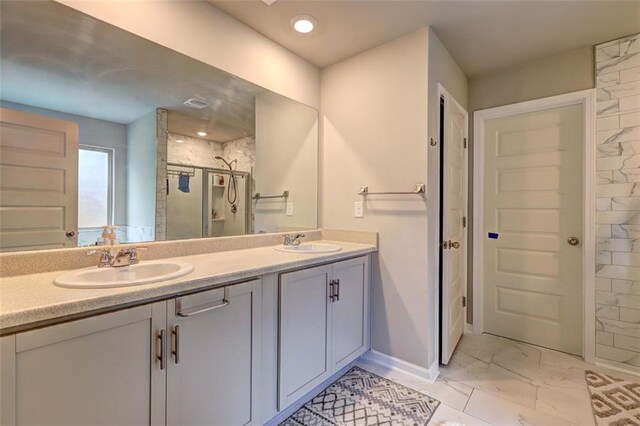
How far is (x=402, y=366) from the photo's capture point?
2.09 metres

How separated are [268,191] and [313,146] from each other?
1.99ft

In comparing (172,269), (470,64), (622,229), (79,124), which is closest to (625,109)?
(622,229)

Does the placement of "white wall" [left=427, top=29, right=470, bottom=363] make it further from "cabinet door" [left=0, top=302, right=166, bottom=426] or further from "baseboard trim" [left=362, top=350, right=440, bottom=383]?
"cabinet door" [left=0, top=302, right=166, bottom=426]

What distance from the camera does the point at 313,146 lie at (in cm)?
256

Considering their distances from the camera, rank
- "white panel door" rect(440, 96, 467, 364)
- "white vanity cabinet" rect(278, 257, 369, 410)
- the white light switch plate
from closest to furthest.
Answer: "white vanity cabinet" rect(278, 257, 369, 410) < "white panel door" rect(440, 96, 467, 364) < the white light switch plate

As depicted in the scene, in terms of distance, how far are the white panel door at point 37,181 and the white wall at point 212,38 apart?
58 cm

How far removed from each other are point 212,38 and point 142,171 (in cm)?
92

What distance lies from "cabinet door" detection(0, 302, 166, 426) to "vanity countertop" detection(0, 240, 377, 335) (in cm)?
5

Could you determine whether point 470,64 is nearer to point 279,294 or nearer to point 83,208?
point 279,294

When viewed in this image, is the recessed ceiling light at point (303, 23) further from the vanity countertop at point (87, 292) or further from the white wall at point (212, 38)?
the vanity countertop at point (87, 292)

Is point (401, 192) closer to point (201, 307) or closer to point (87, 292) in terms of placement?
point (201, 307)

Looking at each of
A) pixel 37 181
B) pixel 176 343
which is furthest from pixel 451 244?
pixel 37 181

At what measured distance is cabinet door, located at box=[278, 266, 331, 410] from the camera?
1.55 meters

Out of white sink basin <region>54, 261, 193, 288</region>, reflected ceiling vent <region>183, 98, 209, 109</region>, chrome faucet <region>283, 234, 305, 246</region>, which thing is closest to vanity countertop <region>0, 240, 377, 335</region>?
white sink basin <region>54, 261, 193, 288</region>
